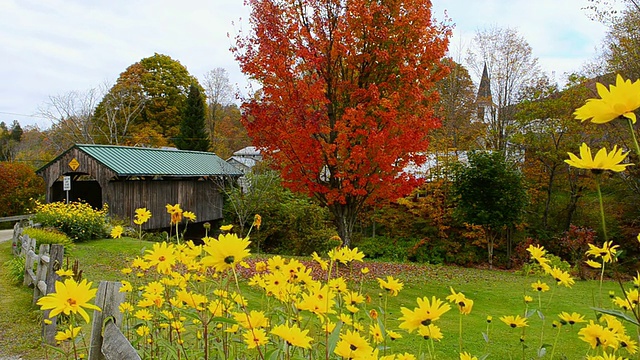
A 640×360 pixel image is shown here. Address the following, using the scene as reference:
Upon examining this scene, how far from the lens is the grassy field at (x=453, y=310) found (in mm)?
4141

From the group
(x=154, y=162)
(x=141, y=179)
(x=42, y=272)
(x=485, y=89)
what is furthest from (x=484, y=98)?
(x=42, y=272)

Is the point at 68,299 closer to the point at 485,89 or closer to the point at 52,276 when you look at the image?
the point at 52,276

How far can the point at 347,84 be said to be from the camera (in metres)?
7.75

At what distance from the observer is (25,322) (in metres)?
4.72

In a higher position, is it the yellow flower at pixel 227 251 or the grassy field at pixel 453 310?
the yellow flower at pixel 227 251

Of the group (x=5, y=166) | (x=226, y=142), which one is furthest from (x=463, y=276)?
(x=226, y=142)

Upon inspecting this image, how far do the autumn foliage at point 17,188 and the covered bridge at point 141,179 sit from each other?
265cm

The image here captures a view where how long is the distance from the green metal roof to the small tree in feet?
28.7

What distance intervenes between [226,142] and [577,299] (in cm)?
2508

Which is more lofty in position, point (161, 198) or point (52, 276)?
point (161, 198)

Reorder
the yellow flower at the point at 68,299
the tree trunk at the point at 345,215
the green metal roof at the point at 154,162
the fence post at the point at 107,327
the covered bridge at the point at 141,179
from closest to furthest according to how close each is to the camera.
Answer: the yellow flower at the point at 68,299
the fence post at the point at 107,327
the tree trunk at the point at 345,215
the covered bridge at the point at 141,179
the green metal roof at the point at 154,162

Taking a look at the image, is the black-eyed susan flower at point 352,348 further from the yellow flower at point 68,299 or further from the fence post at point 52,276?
the fence post at point 52,276

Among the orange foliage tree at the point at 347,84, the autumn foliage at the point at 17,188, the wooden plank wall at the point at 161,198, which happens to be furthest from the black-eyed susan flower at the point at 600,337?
the autumn foliage at the point at 17,188

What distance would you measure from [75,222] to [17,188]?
866 centimetres
